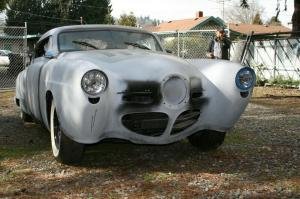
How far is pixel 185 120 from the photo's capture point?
5.34 m

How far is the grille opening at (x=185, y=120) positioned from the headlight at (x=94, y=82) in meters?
0.89

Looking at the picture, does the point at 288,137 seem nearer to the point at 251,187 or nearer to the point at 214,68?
the point at 214,68

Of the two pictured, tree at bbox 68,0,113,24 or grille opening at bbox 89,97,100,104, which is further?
tree at bbox 68,0,113,24

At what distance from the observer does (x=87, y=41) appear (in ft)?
20.9

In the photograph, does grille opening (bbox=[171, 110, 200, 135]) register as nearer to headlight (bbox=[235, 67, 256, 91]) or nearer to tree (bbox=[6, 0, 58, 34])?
headlight (bbox=[235, 67, 256, 91])

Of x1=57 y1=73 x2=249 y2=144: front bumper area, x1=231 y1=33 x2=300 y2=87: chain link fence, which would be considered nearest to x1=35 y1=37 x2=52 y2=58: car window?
x1=57 y1=73 x2=249 y2=144: front bumper area

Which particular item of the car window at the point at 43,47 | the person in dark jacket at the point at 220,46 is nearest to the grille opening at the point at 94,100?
the car window at the point at 43,47

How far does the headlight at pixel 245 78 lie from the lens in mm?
5547

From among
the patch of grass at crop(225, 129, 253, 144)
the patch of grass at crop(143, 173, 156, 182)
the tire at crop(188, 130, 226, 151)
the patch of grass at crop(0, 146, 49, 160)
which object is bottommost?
the patch of grass at crop(225, 129, 253, 144)

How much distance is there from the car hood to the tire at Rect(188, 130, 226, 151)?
3.29ft

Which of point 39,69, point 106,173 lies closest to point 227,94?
point 106,173

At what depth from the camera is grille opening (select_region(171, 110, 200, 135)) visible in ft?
17.3

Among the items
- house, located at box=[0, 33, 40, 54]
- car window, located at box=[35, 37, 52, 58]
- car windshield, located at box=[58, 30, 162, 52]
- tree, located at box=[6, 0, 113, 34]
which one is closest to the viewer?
car windshield, located at box=[58, 30, 162, 52]

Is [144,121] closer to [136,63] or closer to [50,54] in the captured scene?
[136,63]
